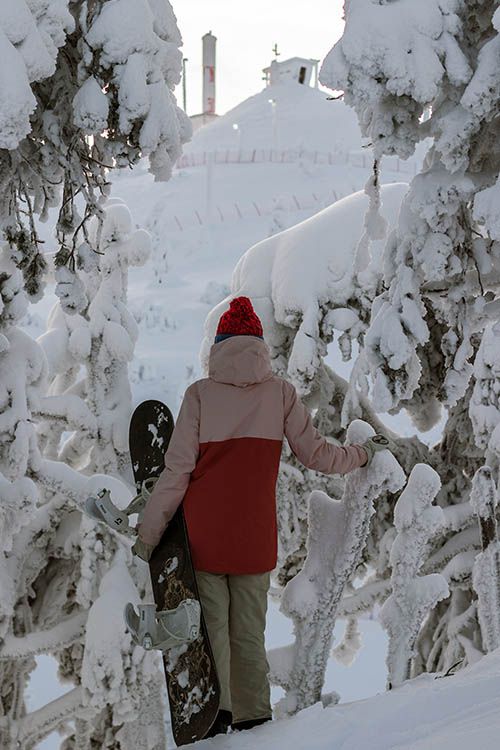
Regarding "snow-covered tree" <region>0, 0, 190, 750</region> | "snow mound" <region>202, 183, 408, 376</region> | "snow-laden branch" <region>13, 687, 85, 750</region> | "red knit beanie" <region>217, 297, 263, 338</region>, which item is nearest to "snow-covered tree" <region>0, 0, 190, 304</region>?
"snow-covered tree" <region>0, 0, 190, 750</region>

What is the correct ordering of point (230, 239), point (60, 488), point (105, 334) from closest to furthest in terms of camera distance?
point (60, 488) → point (105, 334) → point (230, 239)

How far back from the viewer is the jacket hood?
12.6ft

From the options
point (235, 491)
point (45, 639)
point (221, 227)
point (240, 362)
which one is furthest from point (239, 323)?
point (221, 227)

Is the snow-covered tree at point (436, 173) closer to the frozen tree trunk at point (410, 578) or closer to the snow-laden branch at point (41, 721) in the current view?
the frozen tree trunk at point (410, 578)

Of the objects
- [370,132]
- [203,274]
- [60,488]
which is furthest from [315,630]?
[203,274]

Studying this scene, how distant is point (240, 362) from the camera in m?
3.83

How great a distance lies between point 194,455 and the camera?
3.82 meters

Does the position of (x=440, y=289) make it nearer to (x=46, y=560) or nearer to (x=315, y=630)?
(x=315, y=630)

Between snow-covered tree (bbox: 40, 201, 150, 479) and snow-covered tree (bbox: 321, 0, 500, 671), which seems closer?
snow-covered tree (bbox: 321, 0, 500, 671)

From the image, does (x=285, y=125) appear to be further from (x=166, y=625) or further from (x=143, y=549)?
(x=166, y=625)

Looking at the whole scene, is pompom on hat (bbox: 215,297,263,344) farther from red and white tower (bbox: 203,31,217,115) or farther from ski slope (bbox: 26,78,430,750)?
red and white tower (bbox: 203,31,217,115)

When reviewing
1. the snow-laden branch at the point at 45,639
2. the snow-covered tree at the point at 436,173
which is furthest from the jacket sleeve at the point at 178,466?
the snow-laden branch at the point at 45,639

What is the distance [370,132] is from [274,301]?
3749mm

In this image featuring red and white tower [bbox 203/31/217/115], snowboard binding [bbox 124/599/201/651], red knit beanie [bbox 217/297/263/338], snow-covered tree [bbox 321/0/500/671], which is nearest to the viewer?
snowboard binding [bbox 124/599/201/651]
